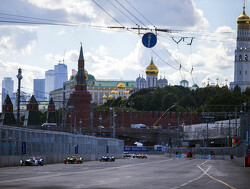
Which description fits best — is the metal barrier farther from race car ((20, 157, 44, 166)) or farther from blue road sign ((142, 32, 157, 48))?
blue road sign ((142, 32, 157, 48))

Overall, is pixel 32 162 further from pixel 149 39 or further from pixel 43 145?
pixel 149 39

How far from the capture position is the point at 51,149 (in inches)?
2436

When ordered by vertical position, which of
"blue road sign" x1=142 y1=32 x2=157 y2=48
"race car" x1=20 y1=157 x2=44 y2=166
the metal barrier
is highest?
"blue road sign" x1=142 y1=32 x2=157 y2=48

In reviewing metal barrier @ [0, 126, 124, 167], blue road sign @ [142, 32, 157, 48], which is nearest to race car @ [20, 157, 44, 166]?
metal barrier @ [0, 126, 124, 167]

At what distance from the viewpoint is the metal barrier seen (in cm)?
4831

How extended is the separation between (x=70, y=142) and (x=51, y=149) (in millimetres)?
9611

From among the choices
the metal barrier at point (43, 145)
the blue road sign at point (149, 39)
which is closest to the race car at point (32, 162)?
the metal barrier at point (43, 145)

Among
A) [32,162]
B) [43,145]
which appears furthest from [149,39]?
[43,145]

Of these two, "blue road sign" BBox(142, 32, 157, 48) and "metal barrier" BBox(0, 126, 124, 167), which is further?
Answer: "metal barrier" BBox(0, 126, 124, 167)

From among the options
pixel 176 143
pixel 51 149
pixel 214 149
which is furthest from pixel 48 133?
pixel 176 143

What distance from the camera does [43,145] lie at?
58656 mm

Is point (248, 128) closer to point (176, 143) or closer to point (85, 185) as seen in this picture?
point (85, 185)

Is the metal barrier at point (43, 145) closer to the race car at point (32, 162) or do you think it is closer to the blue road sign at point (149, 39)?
the race car at point (32, 162)

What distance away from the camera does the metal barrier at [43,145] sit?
48.3 metres
